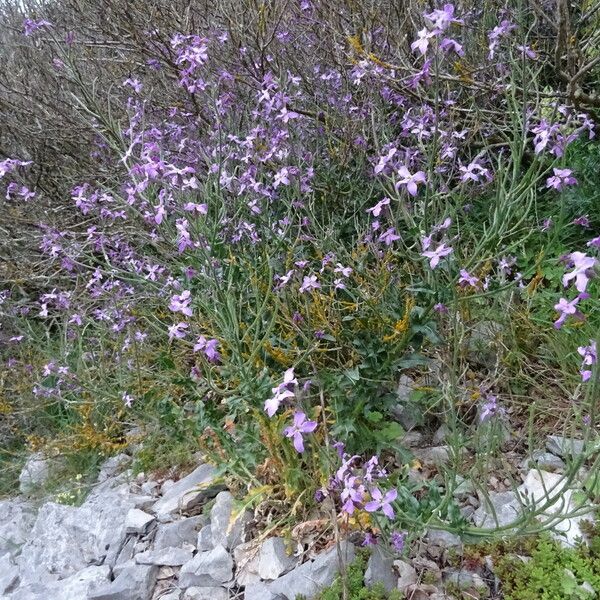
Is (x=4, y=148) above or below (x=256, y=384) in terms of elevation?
above

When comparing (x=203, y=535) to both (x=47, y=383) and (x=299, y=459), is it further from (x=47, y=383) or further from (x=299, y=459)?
(x=47, y=383)

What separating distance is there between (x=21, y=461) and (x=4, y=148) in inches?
97.9

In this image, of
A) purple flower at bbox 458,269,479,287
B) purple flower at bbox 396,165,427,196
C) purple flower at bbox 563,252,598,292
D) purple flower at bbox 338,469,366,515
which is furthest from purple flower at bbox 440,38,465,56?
purple flower at bbox 338,469,366,515

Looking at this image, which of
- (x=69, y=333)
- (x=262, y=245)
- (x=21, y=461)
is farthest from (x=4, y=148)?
(x=262, y=245)

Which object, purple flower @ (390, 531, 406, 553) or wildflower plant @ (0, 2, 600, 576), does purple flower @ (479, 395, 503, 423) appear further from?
purple flower @ (390, 531, 406, 553)

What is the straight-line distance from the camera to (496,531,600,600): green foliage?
6.58ft

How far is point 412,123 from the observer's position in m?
2.97

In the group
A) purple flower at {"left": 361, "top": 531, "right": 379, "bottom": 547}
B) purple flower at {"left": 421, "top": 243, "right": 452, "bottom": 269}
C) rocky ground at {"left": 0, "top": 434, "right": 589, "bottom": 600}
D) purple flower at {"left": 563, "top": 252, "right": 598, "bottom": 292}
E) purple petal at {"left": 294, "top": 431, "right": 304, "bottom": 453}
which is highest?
purple flower at {"left": 563, "top": 252, "right": 598, "bottom": 292}

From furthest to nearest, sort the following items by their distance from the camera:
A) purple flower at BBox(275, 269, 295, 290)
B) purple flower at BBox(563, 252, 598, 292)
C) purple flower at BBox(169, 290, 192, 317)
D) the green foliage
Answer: purple flower at BBox(275, 269, 295, 290), purple flower at BBox(169, 290, 192, 317), the green foliage, purple flower at BBox(563, 252, 598, 292)

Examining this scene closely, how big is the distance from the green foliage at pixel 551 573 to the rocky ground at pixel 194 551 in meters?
0.07

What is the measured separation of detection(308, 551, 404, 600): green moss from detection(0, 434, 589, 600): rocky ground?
4 centimetres

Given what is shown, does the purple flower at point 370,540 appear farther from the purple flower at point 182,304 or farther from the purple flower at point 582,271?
the purple flower at point 582,271

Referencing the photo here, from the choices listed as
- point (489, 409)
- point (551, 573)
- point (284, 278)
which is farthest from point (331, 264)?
point (551, 573)

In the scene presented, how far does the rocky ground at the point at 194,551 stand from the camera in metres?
2.23
